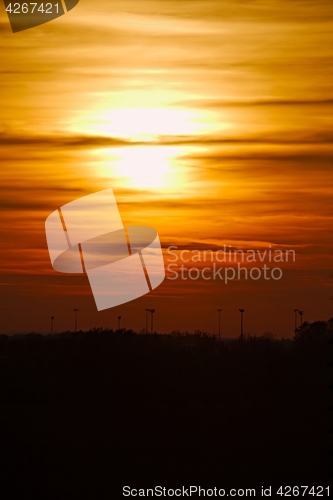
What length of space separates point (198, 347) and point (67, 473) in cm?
6221

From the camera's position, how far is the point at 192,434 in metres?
77.1

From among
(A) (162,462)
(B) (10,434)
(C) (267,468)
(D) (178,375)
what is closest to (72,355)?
(D) (178,375)

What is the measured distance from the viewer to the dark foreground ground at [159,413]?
59125 mm

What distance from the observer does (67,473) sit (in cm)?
6275

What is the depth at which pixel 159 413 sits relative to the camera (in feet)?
293

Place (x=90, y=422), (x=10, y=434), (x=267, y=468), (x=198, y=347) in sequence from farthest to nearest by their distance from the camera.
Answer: (x=198, y=347) → (x=90, y=422) → (x=10, y=434) → (x=267, y=468)

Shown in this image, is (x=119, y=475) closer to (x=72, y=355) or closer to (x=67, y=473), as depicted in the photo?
(x=67, y=473)

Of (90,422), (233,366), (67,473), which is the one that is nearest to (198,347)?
(233,366)

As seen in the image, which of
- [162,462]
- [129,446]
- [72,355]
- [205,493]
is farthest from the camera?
[72,355]

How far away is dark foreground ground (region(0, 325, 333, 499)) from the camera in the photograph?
59.1 metres

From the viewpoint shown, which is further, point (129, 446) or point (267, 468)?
point (129, 446)

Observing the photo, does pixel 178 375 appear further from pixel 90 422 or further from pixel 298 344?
pixel 90 422

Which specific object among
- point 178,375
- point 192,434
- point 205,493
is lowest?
point 205,493

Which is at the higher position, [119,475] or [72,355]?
[72,355]
